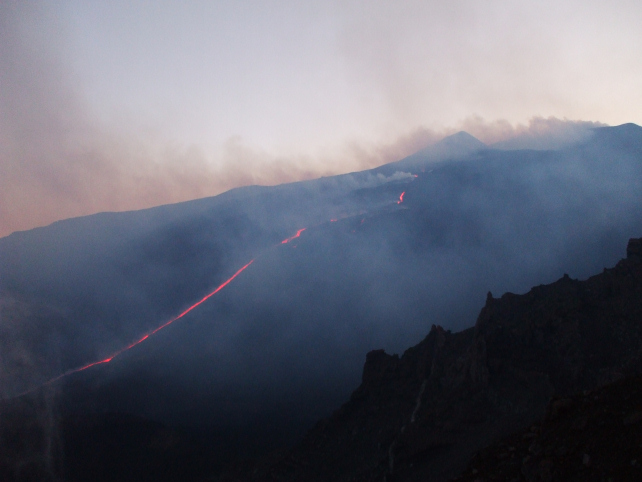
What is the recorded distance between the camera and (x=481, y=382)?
49.8 metres

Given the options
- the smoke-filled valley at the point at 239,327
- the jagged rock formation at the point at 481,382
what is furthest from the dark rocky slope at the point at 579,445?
the smoke-filled valley at the point at 239,327

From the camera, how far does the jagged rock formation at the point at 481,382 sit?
4453 cm

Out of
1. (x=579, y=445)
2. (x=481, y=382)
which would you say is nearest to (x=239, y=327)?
(x=481, y=382)

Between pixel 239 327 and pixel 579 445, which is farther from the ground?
pixel 579 445

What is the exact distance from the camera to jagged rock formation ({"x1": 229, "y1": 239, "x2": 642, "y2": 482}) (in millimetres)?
44531

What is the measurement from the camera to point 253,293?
190250 millimetres

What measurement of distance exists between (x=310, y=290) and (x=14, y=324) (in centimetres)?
10129

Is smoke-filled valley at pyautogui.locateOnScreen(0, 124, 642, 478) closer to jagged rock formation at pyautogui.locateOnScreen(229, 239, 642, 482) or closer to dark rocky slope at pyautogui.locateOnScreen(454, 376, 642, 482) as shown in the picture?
jagged rock formation at pyautogui.locateOnScreen(229, 239, 642, 482)

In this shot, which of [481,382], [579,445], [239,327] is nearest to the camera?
[579,445]

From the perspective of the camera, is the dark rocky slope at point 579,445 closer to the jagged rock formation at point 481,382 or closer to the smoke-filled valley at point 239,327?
the jagged rock formation at point 481,382

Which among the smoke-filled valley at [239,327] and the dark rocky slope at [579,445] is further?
the smoke-filled valley at [239,327]

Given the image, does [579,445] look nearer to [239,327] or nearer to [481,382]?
[481,382]

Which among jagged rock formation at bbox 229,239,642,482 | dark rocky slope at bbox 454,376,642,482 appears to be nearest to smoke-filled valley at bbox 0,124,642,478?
jagged rock formation at bbox 229,239,642,482

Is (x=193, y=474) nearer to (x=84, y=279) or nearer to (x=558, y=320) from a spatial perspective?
(x=558, y=320)
